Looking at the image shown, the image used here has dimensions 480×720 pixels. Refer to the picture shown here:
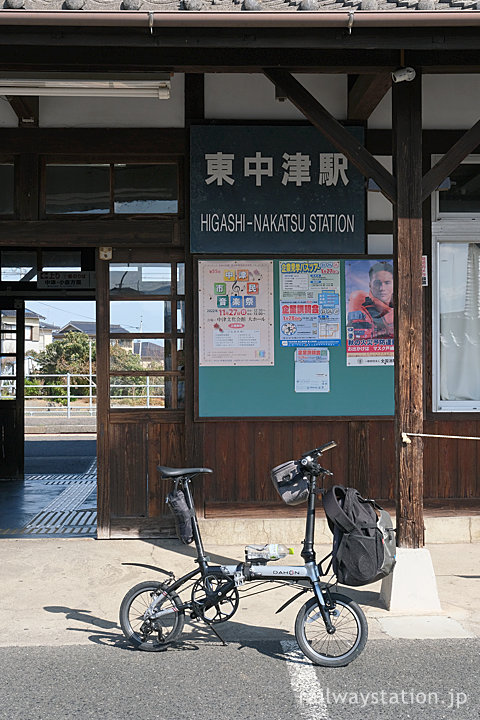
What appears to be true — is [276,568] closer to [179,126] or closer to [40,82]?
[40,82]

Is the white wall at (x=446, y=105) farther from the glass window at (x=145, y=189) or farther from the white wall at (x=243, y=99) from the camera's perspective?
the glass window at (x=145, y=189)

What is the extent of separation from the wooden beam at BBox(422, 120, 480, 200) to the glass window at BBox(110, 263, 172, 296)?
2.72m

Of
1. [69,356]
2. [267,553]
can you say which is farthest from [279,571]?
[69,356]

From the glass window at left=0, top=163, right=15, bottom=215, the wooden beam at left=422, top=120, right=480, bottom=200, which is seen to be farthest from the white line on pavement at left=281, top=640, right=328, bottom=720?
the glass window at left=0, top=163, right=15, bottom=215

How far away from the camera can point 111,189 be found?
22.5 feet

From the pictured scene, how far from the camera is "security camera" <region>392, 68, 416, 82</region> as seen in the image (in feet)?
16.6

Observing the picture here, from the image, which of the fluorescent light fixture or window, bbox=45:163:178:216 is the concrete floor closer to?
window, bbox=45:163:178:216

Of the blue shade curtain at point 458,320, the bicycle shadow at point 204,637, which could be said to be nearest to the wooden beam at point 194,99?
the blue shade curtain at point 458,320

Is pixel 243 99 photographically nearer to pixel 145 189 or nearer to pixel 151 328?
pixel 145 189

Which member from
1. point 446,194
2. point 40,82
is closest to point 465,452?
point 446,194

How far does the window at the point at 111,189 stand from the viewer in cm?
686

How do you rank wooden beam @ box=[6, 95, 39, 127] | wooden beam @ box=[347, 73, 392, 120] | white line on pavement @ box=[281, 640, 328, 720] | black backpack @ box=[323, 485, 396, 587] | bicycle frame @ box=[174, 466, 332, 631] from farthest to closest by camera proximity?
wooden beam @ box=[6, 95, 39, 127] < wooden beam @ box=[347, 73, 392, 120] < bicycle frame @ box=[174, 466, 332, 631] < black backpack @ box=[323, 485, 396, 587] < white line on pavement @ box=[281, 640, 328, 720]

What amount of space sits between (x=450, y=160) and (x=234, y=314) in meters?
2.44

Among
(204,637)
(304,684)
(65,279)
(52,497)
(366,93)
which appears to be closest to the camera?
(304,684)
